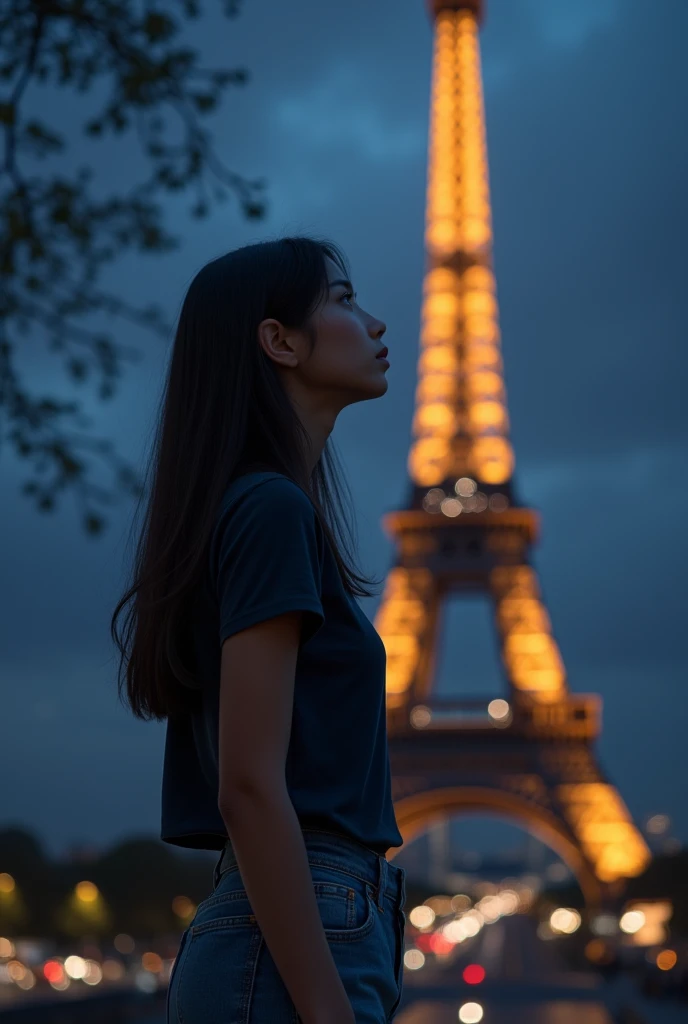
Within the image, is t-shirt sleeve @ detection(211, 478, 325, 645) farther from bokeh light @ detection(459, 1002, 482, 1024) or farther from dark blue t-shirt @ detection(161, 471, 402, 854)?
bokeh light @ detection(459, 1002, 482, 1024)

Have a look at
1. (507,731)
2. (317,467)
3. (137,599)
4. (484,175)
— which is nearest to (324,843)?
(137,599)

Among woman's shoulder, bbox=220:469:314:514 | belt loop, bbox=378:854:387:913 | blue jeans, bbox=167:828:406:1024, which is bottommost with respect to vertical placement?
blue jeans, bbox=167:828:406:1024

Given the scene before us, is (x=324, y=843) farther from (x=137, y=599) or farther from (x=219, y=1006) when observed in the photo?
(x=137, y=599)

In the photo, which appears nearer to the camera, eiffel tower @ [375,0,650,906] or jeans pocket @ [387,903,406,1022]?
jeans pocket @ [387,903,406,1022]

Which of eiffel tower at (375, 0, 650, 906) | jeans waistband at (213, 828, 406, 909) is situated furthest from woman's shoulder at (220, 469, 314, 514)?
eiffel tower at (375, 0, 650, 906)

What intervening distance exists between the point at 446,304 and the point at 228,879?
4893cm

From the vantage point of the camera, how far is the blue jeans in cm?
264

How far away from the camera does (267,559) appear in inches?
107

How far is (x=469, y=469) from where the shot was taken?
50438 mm

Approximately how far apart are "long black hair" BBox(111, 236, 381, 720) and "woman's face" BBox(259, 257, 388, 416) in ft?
0.09

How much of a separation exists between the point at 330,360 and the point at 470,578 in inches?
1871

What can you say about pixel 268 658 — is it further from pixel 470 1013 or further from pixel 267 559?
pixel 470 1013

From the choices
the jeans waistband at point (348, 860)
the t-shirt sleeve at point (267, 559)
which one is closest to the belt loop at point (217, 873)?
the jeans waistband at point (348, 860)

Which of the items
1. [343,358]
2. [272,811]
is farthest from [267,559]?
[343,358]
